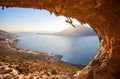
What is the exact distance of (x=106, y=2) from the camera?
22.2 feet

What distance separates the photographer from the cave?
6832mm

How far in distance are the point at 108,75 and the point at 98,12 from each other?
289cm

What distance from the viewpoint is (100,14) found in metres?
7.36

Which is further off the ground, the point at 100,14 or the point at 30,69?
the point at 100,14

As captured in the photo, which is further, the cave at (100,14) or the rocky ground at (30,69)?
the rocky ground at (30,69)

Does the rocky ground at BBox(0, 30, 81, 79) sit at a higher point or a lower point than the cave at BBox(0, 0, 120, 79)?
lower

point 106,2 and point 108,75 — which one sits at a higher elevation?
point 106,2

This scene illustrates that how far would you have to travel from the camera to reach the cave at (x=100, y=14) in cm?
683

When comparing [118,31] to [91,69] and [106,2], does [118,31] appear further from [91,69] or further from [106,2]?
[91,69]

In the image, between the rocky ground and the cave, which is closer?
the cave

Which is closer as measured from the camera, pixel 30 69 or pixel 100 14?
pixel 100 14

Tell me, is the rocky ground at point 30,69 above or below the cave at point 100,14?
below

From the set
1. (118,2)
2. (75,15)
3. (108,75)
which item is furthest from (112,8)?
(108,75)

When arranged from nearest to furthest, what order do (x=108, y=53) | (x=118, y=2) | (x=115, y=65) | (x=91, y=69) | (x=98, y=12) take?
1. (x=118, y=2)
2. (x=98, y=12)
3. (x=115, y=65)
4. (x=108, y=53)
5. (x=91, y=69)
